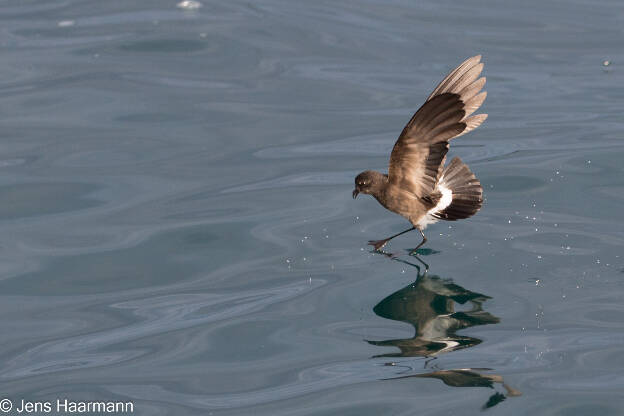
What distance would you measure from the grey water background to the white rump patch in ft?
1.05

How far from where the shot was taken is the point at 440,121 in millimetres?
6371

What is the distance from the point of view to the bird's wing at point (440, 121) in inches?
247

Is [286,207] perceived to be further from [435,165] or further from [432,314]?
[432,314]

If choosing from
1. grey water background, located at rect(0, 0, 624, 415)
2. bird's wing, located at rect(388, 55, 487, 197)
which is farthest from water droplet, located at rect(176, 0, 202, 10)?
bird's wing, located at rect(388, 55, 487, 197)

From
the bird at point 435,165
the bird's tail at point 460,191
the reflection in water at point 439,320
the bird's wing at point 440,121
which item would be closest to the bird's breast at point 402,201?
the bird at point 435,165

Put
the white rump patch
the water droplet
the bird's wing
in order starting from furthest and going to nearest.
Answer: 1. the water droplet
2. the white rump patch
3. the bird's wing

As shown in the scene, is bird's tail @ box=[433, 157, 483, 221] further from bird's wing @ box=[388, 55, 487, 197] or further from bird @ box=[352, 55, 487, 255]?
bird's wing @ box=[388, 55, 487, 197]

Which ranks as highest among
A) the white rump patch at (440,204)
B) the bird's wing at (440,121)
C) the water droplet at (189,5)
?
the water droplet at (189,5)

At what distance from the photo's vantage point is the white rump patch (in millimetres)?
7242

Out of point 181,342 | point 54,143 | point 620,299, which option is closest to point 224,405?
point 181,342

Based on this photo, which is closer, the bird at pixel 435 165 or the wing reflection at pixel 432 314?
the wing reflection at pixel 432 314

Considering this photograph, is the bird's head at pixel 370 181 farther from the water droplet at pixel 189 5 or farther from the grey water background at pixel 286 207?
the water droplet at pixel 189 5

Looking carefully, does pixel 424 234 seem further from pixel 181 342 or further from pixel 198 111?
pixel 198 111

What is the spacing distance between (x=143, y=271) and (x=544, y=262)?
3.10 metres
